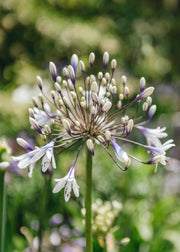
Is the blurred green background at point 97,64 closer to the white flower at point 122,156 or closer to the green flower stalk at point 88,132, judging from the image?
the green flower stalk at point 88,132

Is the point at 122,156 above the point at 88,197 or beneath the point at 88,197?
above

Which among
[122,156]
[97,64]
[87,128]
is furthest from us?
[97,64]

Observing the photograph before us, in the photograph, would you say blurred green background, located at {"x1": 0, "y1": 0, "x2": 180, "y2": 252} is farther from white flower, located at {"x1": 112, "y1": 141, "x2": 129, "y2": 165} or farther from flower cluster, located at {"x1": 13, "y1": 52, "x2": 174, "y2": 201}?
white flower, located at {"x1": 112, "y1": 141, "x2": 129, "y2": 165}

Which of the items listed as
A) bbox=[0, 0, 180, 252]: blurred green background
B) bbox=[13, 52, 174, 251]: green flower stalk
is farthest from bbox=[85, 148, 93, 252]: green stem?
bbox=[0, 0, 180, 252]: blurred green background

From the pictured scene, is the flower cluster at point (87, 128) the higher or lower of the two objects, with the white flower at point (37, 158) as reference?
higher

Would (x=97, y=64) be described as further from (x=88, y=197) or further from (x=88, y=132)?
(x=88, y=197)

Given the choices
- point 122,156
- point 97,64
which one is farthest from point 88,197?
point 97,64

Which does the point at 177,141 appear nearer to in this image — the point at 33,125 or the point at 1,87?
the point at 1,87

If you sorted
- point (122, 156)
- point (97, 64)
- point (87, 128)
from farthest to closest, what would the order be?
point (97, 64) → point (87, 128) → point (122, 156)

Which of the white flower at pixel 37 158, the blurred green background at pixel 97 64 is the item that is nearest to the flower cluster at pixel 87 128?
the white flower at pixel 37 158
